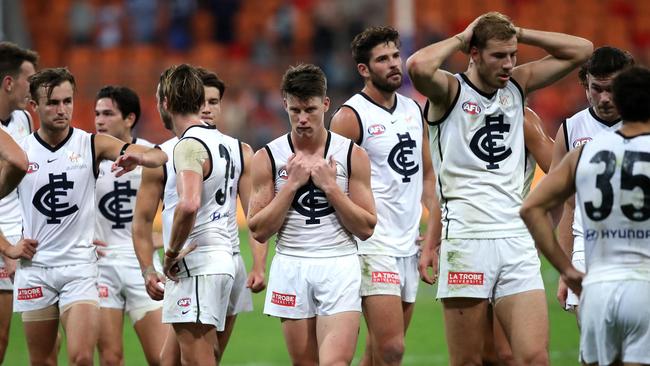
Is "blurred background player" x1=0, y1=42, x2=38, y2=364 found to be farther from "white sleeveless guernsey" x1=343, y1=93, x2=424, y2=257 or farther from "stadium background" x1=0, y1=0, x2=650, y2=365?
"stadium background" x1=0, y1=0, x2=650, y2=365

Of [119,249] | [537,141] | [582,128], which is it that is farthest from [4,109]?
[582,128]

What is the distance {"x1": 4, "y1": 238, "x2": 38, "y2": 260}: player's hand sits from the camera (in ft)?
27.1

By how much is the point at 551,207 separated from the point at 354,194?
5.26 feet

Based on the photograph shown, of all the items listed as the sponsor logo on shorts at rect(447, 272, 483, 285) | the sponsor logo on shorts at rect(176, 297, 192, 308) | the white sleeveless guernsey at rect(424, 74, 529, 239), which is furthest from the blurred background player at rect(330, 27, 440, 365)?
the sponsor logo on shorts at rect(176, 297, 192, 308)

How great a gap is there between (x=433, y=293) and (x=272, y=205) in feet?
30.2

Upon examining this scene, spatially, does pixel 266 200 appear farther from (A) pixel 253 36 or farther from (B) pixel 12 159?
(A) pixel 253 36

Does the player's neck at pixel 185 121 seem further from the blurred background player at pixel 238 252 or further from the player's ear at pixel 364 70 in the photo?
the player's ear at pixel 364 70

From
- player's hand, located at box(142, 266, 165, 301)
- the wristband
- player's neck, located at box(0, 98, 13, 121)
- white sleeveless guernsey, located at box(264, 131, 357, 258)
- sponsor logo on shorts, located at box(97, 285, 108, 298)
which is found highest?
player's neck, located at box(0, 98, 13, 121)

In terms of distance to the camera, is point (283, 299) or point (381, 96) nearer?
point (283, 299)

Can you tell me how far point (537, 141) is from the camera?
8023mm

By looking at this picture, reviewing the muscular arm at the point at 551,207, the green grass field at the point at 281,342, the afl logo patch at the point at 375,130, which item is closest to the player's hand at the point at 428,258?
the afl logo patch at the point at 375,130

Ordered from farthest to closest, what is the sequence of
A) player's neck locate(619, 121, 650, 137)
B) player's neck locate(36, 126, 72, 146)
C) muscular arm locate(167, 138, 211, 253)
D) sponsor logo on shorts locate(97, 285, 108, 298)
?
sponsor logo on shorts locate(97, 285, 108, 298), player's neck locate(36, 126, 72, 146), muscular arm locate(167, 138, 211, 253), player's neck locate(619, 121, 650, 137)

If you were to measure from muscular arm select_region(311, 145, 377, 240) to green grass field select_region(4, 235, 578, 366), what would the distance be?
4.40 m

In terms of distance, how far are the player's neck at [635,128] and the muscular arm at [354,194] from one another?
6.16ft
